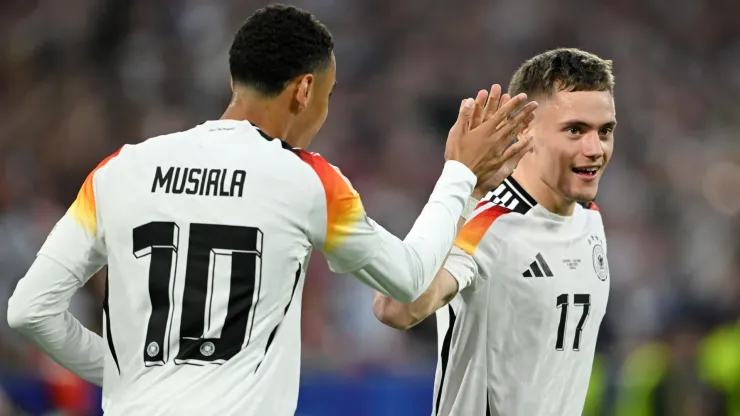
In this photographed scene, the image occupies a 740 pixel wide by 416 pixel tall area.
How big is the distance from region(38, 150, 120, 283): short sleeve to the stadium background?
3.89m

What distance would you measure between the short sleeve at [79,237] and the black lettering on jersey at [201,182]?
0.65ft

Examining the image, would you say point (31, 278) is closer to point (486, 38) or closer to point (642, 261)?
point (642, 261)

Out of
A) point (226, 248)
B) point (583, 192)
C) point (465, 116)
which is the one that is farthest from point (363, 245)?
point (583, 192)

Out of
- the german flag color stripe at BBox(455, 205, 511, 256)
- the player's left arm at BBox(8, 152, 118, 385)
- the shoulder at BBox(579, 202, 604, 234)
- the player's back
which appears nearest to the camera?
the player's back

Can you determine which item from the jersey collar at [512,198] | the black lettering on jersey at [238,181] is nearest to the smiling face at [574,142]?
the jersey collar at [512,198]

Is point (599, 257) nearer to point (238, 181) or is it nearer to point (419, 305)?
point (419, 305)

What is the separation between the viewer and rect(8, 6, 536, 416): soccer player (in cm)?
291

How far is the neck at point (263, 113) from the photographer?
123 inches

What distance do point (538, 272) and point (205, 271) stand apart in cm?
144

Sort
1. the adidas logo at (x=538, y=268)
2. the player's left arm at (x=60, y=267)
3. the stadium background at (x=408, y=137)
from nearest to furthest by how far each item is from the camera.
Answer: the player's left arm at (x=60, y=267) → the adidas logo at (x=538, y=268) → the stadium background at (x=408, y=137)

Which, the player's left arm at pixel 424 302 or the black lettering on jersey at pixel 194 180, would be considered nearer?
the black lettering on jersey at pixel 194 180

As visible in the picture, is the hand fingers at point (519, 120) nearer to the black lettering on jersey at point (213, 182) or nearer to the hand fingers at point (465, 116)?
the hand fingers at point (465, 116)

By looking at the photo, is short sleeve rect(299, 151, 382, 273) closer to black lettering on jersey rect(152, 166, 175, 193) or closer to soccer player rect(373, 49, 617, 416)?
black lettering on jersey rect(152, 166, 175, 193)

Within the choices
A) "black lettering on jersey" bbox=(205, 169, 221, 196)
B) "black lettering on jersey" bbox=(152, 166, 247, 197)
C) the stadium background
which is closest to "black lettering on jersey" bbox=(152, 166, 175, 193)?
"black lettering on jersey" bbox=(152, 166, 247, 197)
